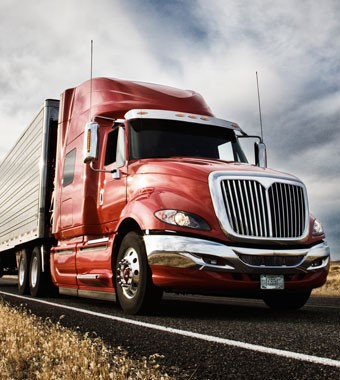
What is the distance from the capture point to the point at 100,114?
29.4 ft

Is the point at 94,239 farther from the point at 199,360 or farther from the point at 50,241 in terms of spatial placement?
the point at 199,360

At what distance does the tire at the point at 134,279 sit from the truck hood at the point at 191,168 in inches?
36.5

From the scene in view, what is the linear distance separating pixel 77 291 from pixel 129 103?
3.27 m

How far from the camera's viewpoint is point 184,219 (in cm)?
646

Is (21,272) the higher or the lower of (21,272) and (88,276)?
the higher

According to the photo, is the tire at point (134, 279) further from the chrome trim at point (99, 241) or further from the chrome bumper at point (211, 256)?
the chrome trim at point (99, 241)

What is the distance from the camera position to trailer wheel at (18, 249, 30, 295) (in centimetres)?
1248

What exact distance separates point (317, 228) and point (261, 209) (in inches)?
39.9

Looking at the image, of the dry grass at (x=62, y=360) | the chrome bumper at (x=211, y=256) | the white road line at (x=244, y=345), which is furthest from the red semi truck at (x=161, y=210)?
the dry grass at (x=62, y=360)

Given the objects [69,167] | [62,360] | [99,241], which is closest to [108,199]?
[99,241]

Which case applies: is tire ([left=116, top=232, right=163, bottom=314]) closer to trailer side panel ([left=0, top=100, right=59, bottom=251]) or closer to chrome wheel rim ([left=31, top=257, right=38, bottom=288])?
trailer side panel ([left=0, top=100, right=59, bottom=251])

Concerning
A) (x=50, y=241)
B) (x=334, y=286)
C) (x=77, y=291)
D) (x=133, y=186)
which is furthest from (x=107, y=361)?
(x=334, y=286)

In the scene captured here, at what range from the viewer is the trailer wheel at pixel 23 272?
1248 cm

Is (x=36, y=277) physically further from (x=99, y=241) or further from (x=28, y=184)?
(x=99, y=241)
